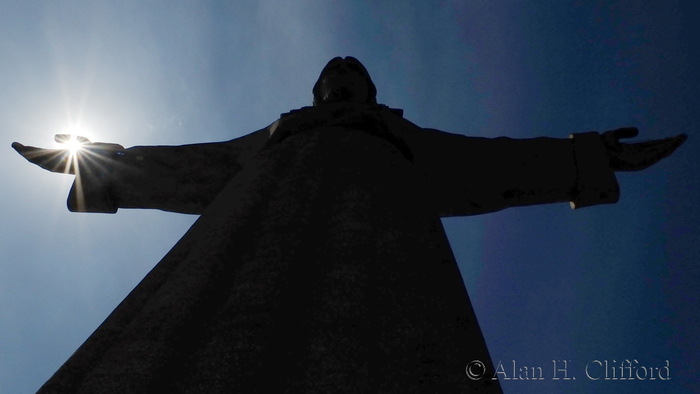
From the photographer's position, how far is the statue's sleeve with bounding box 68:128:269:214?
21.4ft

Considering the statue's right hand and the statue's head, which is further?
the statue's head

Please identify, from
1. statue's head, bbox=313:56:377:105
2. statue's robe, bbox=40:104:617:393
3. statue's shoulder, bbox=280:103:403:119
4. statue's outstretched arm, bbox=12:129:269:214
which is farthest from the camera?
statue's head, bbox=313:56:377:105

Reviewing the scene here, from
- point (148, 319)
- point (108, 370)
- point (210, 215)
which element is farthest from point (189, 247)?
point (108, 370)

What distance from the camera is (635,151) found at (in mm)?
6289

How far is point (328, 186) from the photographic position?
3.87 m

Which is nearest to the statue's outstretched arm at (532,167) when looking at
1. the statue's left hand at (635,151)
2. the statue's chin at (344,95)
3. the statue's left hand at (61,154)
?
the statue's left hand at (635,151)

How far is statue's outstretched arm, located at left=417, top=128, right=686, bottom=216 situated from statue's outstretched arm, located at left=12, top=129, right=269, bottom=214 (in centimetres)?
204

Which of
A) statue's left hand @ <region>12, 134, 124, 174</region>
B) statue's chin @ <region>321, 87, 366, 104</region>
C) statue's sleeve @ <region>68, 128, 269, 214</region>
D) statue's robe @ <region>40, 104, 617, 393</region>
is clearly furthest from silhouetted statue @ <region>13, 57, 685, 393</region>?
statue's left hand @ <region>12, 134, 124, 174</region>

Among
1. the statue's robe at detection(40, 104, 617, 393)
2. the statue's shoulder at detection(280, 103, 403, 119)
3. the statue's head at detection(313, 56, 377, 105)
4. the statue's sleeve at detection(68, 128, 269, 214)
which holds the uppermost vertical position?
the statue's head at detection(313, 56, 377, 105)

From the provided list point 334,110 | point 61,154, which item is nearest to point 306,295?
point 334,110

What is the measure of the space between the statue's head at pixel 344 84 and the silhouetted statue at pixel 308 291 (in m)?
1.01

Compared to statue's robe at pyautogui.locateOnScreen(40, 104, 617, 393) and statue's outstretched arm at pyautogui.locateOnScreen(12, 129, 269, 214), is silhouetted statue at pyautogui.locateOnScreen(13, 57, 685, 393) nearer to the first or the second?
statue's robe at pyautogui.locateOnScreen(40, 104, 617, 393)

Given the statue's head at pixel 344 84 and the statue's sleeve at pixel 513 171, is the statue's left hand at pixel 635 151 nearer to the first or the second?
the statue's sleeve at pixel 513 171

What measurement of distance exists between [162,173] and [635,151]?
5.11 meters
